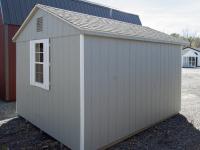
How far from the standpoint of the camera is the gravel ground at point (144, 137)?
16.1ft

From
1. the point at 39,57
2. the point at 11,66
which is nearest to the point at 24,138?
the point at 39,57

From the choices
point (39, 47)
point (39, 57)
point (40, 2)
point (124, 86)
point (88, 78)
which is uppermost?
point (40, 2)

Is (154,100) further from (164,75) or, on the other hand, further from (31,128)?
(31,128)

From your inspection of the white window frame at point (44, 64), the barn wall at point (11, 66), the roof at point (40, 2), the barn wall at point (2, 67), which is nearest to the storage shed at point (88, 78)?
the white window frame at point (44, 64)

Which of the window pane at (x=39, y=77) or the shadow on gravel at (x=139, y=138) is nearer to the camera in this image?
the shadow on gravel at (x=139, y=138)

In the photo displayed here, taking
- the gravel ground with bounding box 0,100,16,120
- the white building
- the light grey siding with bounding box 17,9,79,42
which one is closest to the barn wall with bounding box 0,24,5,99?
the gravel ground with bounding box 0,100,16,120

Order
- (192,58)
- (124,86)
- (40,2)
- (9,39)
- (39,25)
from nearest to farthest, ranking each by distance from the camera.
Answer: (124,86)
(39,25)
(9,39)
(40,2)
(192,58)

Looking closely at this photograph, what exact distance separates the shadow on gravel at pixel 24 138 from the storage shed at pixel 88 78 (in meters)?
0.20

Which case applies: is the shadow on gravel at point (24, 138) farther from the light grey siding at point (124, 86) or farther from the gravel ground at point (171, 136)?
the gravel ground at point (171, 136)

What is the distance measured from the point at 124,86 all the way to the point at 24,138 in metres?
2.83

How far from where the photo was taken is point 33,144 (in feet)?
16.5

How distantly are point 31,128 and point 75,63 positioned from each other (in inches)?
114

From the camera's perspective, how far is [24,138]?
5379 mm

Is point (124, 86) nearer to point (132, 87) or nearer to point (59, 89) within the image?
point (132, 87)
